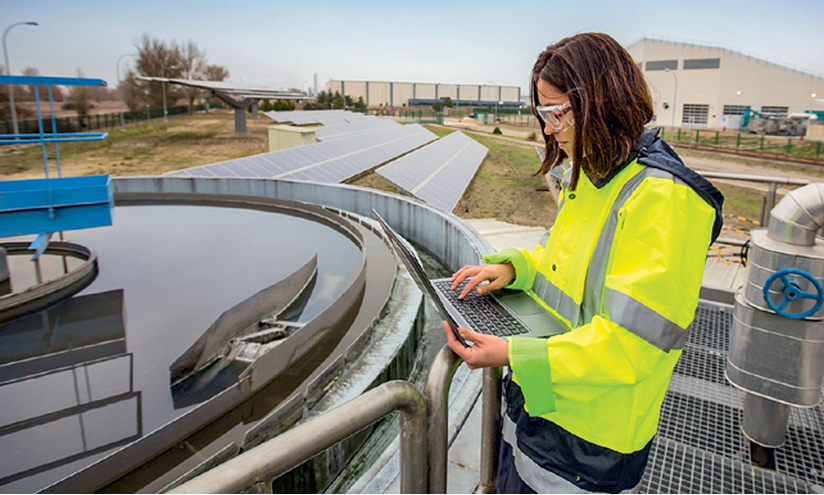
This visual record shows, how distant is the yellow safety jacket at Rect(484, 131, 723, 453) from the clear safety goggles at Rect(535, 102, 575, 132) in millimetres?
200

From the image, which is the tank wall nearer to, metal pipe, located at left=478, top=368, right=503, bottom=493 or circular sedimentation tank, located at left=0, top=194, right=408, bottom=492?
circular sedimentation tank, located at left=0, top=194, right=408, bottom=492

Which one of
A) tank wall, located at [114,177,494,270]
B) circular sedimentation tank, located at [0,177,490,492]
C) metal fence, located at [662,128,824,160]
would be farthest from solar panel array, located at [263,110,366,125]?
circular sedimentation tank, located at [0,177,490,492]

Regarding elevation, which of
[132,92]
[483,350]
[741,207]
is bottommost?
[741,207]

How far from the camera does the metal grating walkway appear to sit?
104 inches

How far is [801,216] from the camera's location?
102 inches

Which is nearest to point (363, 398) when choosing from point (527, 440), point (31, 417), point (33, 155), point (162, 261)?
point (527, 440)

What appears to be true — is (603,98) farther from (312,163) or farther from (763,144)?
(763,144)

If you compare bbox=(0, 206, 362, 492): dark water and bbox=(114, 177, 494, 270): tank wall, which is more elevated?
bbox=(114, 177, 494, 270): tank wall

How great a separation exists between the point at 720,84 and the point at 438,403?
167ft

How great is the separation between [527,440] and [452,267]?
24.1 ft

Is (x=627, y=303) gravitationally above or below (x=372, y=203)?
above

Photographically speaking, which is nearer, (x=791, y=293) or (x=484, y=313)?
(x=484, y=313)

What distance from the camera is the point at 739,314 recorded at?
111 inches

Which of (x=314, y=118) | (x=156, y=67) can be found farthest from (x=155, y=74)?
(x=314, y=118)
